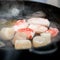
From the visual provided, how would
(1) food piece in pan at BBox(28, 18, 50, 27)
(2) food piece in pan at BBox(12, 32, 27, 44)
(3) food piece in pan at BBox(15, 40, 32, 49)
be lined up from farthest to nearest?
(1) food piece in pan at BBox(28, 18, 50, 27), (2) food piece in pan at BBox(12, 32, 27, 44), (3) food piece in pan at BBox(15, 40, 32, 49)

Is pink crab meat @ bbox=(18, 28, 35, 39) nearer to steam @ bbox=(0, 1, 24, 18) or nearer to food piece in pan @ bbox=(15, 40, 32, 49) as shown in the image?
food piece in pan @ bbox=(15, 40, 32, 49)

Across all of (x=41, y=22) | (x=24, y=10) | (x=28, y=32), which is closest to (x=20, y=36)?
(x=28, y=32)

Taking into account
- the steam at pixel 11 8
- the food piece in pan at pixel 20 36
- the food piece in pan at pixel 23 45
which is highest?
the food piece in pan at pixel 23 45

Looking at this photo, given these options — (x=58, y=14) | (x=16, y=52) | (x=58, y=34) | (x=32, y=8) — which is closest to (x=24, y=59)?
(x=16, y=52)

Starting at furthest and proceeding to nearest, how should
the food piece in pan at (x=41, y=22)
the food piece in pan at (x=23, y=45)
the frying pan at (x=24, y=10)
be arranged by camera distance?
the frying pan at (x=24, y=10)
the food piece in pan at (x=41, y=22)
the food piece in pan at (x=23, y=45)

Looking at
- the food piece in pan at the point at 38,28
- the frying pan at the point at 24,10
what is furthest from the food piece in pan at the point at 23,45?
the frying pan at the point at 24,10

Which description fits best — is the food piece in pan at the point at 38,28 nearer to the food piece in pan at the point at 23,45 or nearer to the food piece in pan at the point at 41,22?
the food piece in pan at the point at 41,22

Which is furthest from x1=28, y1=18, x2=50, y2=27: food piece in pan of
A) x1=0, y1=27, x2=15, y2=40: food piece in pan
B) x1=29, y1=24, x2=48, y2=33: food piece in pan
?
x1=0, y1=27, x2=15, y2=40: food piece in pan

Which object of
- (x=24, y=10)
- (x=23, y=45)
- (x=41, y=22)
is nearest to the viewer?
(x=23, y=45)

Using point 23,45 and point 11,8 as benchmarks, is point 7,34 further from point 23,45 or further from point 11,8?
point 11,8

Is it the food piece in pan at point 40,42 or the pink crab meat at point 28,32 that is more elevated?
the food piece in pan at point 40,42

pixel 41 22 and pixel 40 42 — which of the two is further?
pixel 41 22
